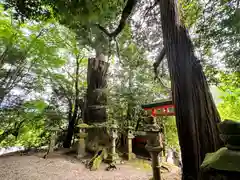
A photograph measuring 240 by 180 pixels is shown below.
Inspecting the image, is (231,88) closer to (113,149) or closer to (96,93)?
(113,149)

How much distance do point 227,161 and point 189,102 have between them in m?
1.11

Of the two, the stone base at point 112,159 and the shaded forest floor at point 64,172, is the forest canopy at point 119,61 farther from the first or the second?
the shaded forest floor at point 64,172

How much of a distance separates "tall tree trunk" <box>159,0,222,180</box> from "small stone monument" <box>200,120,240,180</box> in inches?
36.7

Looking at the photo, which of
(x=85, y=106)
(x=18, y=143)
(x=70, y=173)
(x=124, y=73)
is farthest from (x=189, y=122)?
(x=18, y=143)

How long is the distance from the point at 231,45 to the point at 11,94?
280 inches

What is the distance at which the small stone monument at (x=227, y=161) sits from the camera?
1.66 feet

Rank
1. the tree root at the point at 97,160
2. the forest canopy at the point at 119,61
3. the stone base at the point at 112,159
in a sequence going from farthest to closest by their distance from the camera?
the stone base at the point at 112,159, the tree root at the point at 97,160, the forest canopy at the point at 119,61

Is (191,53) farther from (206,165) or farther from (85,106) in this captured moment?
(85,106)

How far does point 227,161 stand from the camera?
54cm

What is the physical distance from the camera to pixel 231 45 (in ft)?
7.14

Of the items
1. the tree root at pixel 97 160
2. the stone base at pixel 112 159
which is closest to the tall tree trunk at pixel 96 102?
the tree root at pixel 97 160

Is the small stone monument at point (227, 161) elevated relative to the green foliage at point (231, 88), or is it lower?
lower

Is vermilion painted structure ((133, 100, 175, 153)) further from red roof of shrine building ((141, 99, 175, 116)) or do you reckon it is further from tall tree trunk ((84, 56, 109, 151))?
tall tree trunk ((84, 56, 109, 151))

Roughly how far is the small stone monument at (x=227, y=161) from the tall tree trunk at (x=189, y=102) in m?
0.93
